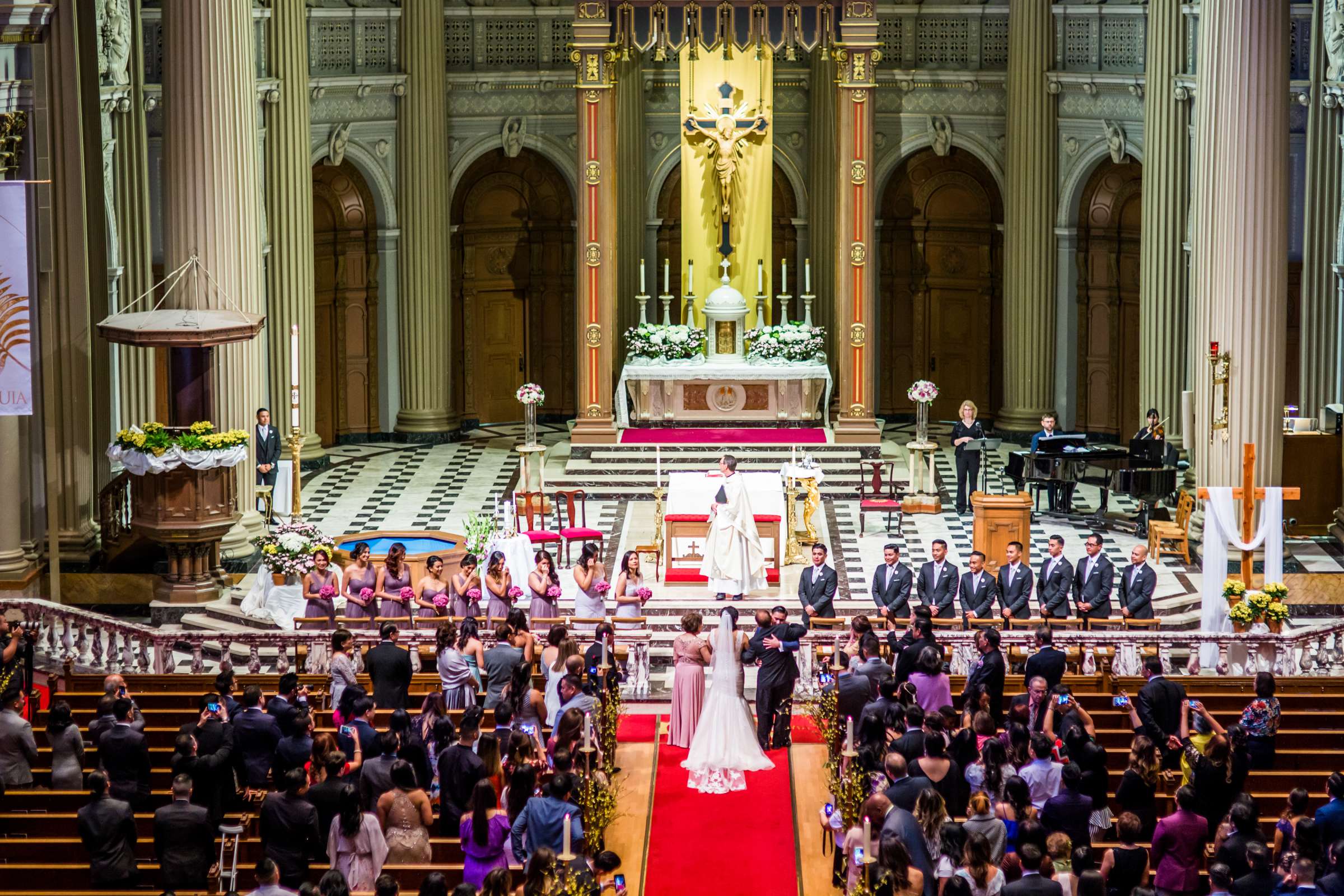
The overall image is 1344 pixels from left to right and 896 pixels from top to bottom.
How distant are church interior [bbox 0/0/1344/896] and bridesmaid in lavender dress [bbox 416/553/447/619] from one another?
0.04m

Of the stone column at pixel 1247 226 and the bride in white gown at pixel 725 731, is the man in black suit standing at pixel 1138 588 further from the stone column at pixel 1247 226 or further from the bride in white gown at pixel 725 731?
the bride in white gown at pixel 725 731

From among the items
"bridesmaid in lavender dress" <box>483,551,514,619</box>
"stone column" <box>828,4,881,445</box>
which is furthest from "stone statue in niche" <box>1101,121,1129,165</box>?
"bridesmaid in lavender dress" <box>483,551,514,619</box>

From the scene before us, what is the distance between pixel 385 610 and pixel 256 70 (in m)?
9.10

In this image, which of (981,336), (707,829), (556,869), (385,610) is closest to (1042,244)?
(981,336)

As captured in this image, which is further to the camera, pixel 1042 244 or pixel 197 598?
pixel 1042 244

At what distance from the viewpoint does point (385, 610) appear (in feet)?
53.4

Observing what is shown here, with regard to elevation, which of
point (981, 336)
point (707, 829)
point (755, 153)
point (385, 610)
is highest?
point (755, 153)

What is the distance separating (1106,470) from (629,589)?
8.02 m

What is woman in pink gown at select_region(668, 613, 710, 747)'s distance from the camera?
46.6 feet

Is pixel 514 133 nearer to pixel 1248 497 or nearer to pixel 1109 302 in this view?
pixel 1109 302

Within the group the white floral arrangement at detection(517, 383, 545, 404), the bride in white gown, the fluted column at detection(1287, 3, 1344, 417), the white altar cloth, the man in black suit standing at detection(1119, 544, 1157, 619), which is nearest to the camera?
the bride in white gown

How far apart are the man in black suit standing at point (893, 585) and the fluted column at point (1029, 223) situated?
992 centimetres

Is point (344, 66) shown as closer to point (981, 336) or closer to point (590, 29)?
point (590, 29)

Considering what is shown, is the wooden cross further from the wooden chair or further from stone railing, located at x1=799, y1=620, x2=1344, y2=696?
the wooden chair
